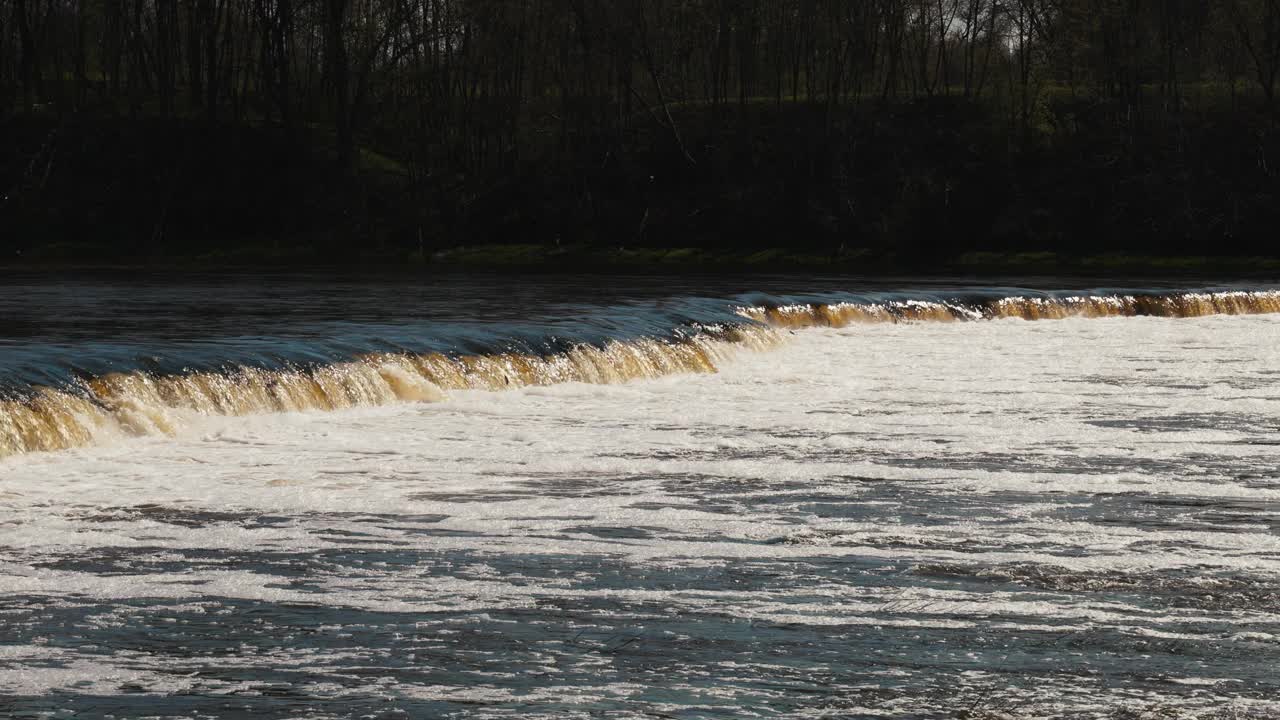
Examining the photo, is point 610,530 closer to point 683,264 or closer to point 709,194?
point 683,264

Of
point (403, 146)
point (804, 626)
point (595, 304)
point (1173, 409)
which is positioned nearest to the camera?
point (804, 626)

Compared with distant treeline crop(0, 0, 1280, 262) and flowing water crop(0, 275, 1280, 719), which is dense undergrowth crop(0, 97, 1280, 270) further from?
flowing water crop(0, 275, 1280, 719)

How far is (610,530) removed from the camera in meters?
10.4

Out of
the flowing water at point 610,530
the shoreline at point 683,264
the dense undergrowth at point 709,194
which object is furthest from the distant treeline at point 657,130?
the flowing water at point 610,530

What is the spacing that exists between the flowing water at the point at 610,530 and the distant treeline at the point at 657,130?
4098 cm

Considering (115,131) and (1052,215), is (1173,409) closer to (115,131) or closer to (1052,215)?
(1052,215)

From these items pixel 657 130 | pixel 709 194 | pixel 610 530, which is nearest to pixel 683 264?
pixel 709 194

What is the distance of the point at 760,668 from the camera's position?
710cm

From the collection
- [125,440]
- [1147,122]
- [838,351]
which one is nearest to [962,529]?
[125,440]

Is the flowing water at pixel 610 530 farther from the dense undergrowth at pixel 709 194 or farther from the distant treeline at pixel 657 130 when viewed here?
the distant treeline at pixel 657 130

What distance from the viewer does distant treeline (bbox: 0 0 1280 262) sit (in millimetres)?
63625

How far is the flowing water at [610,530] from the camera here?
692 centimetres

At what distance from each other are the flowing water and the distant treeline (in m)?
41.0

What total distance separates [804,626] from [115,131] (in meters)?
65.5
